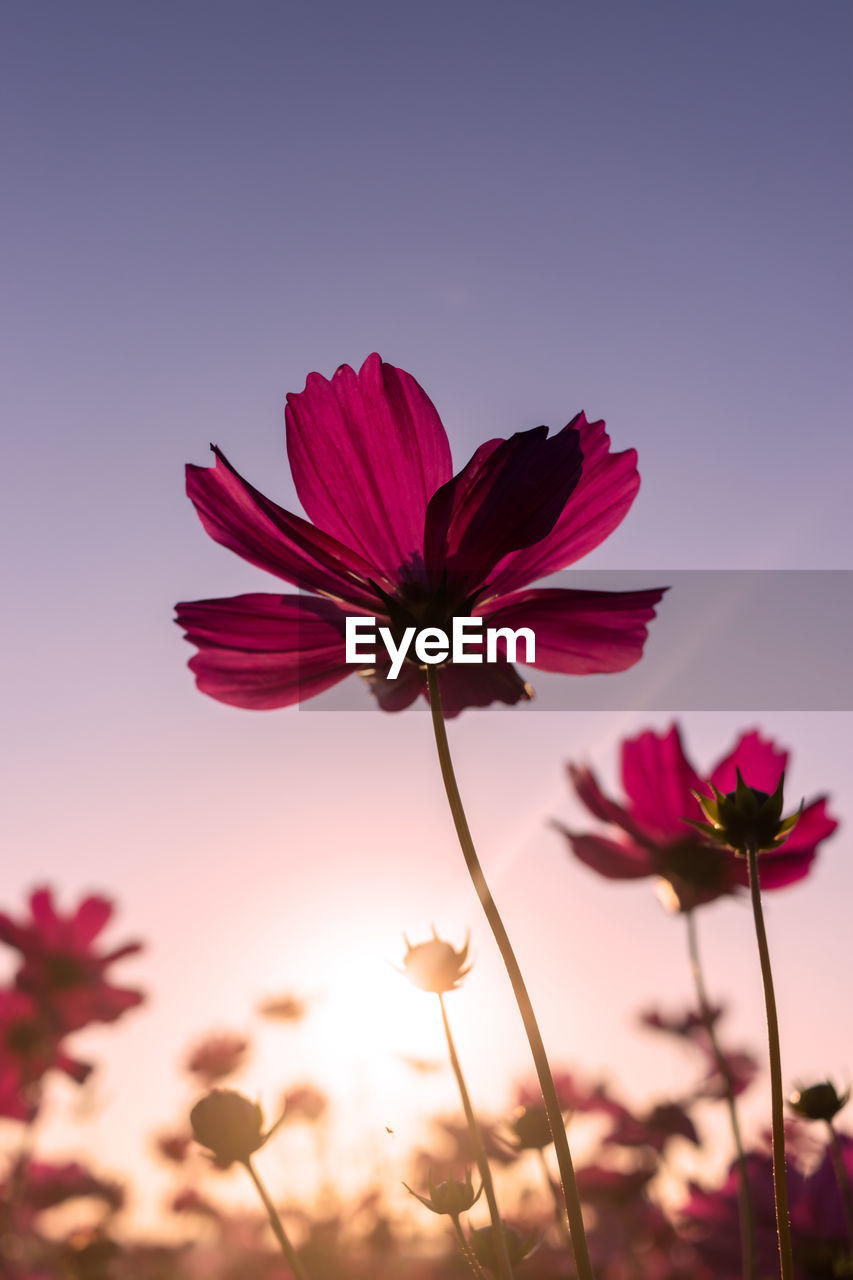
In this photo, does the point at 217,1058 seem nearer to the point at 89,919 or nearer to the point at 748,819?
the point at 89,919

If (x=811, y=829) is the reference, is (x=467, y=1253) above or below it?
below

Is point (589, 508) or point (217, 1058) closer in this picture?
point (589, 508)

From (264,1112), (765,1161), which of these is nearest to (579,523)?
(264,1112)

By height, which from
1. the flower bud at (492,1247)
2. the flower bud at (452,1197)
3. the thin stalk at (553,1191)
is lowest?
the thin stalk at (553,1191)

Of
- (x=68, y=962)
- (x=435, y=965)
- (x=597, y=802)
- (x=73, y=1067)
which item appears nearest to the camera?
(x=435, y=965)

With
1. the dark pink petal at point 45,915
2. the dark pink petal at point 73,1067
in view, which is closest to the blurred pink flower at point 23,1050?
the dark pink petal at point 73,1067

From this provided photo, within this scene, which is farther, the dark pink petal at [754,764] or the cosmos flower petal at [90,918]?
the cosmos flower petal at [90,918]

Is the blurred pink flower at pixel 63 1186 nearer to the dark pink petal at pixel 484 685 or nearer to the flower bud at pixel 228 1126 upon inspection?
the flower bud at pixel 228 1126

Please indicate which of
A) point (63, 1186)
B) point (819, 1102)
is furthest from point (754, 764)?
point (63, 1186)

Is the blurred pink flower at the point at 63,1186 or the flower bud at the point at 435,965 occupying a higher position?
the flower bud at the point at 435,965
